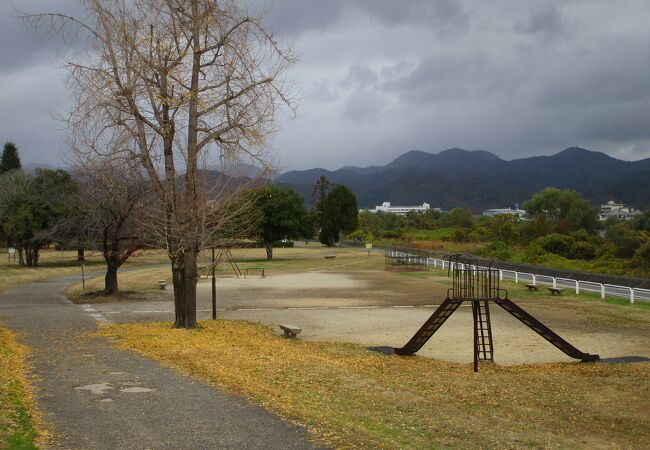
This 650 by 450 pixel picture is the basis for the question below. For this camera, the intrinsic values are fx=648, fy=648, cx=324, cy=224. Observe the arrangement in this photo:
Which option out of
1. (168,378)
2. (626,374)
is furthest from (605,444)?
(168,378)

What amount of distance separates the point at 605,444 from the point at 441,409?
204 cm

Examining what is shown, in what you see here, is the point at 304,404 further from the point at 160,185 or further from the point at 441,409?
the point at 160,185

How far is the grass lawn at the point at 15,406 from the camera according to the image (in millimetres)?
6191

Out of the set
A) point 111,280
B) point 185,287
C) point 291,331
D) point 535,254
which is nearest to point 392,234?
point 535,254

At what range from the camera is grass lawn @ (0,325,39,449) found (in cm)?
619

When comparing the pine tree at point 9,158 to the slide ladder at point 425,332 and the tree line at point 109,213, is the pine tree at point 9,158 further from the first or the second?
the slide ladder at point 425,332

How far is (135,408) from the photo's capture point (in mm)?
7832

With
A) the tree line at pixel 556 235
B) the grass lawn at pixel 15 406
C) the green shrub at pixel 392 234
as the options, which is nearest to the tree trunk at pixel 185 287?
the grass lawn at pixel 15 406

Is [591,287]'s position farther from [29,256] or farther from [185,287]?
[29,256]

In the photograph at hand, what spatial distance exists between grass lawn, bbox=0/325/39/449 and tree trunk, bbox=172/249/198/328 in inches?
199

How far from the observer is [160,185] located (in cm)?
1623

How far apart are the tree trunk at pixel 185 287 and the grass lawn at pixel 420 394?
1998mm

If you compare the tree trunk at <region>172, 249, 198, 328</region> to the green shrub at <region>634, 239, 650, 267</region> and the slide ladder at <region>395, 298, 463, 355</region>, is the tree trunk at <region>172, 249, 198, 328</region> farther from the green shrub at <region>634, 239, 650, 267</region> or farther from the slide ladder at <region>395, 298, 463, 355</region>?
the green shrub at <region>634, 239, 650, 267</region>

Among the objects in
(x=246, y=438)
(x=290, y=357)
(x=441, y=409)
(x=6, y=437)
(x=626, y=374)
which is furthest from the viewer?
(x=290, y=357)
